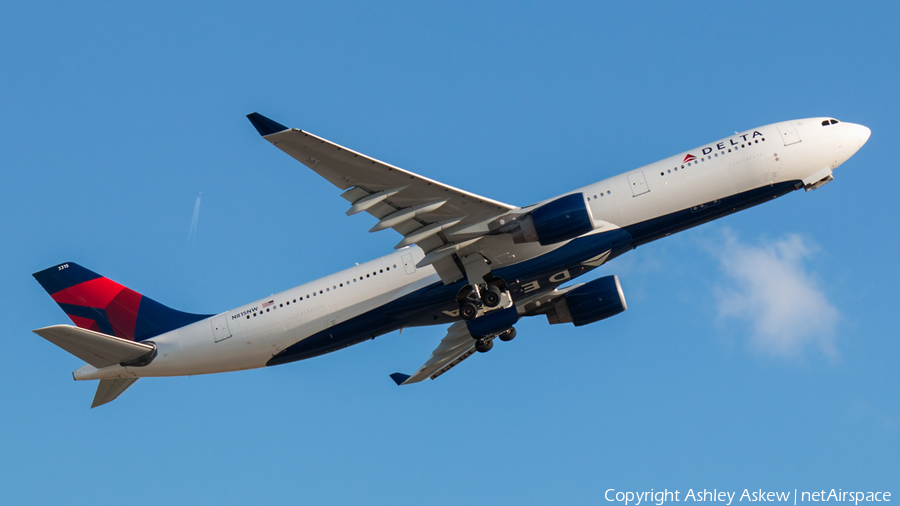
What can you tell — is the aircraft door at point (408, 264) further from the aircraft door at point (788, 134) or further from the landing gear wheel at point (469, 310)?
the aircraft door at point (788, 134)

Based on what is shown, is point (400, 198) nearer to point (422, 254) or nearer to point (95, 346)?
point (422, 254)

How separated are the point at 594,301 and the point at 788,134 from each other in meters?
10.9

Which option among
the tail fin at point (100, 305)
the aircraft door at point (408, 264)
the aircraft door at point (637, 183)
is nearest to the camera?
the aircraft door at point (637, 183)

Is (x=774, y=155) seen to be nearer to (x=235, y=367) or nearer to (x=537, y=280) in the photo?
(x=537, y=280)

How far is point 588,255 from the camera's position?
100ft

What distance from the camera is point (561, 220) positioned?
2866 cm

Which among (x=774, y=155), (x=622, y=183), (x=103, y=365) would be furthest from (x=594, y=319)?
(x=103, y=365)

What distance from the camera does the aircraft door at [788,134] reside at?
31584 mm

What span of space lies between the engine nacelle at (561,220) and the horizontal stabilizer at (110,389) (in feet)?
63.2

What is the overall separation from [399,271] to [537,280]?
572 centimetres

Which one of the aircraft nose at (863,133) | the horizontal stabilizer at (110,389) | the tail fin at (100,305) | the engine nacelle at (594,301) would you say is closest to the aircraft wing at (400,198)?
the engine nacelle at (594,301)

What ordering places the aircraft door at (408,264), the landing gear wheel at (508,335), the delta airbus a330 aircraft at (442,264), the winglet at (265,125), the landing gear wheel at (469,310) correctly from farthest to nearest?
1. the landing gear wheel at (508,335)
2. the aircraft door at (408,264)
3. the landing gear wheel at (469,310)
4. the delta airbus a330 aircraft at (442,264)
5. the winglet at (265,125)

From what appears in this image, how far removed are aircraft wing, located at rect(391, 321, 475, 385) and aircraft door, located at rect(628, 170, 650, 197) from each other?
12.0 m

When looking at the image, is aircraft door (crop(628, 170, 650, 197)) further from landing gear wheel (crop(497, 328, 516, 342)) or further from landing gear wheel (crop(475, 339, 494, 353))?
landing gear wheel (crop(497, 328, 516, 342))
